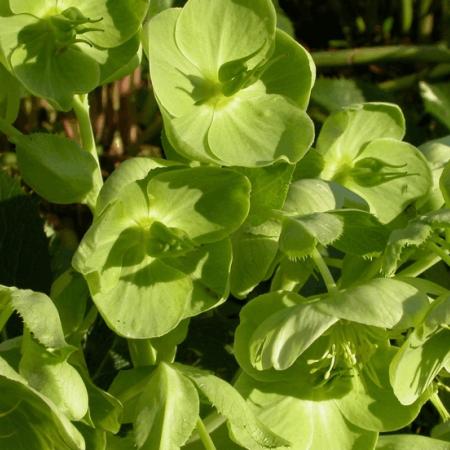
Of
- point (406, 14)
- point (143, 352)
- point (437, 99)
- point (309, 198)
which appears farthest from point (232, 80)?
point (406, 14)

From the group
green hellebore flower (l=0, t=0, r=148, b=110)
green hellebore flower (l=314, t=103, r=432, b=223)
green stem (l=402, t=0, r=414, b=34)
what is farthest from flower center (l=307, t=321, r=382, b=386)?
green stem (l=402, t=0, r=414, b=34)

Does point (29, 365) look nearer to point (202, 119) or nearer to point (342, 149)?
point (202, 119)

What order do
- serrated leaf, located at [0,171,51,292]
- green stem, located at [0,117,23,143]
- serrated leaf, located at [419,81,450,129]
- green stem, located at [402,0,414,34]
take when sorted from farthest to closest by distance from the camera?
green stem, located at [402,0,414,34], serrated leaf, located at [419,81,450,129], serrated leaf, located at [0,171,51,292], green stem, located at [0,117,23,143]

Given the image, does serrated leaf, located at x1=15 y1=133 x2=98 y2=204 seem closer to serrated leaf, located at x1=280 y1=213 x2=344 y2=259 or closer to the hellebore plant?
the hellebore plant

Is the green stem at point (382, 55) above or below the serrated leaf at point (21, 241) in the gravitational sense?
below

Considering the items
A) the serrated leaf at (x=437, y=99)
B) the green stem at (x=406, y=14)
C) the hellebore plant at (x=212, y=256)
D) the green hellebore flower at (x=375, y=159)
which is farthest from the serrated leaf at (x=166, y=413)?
the green stem at (x=406, y=14)

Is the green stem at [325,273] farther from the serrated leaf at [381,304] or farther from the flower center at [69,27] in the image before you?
the flower center at [69,27]

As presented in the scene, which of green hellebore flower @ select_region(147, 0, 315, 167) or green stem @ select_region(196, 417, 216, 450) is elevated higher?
green hellebore flower @ select_region(147, 0, 315, 167)
